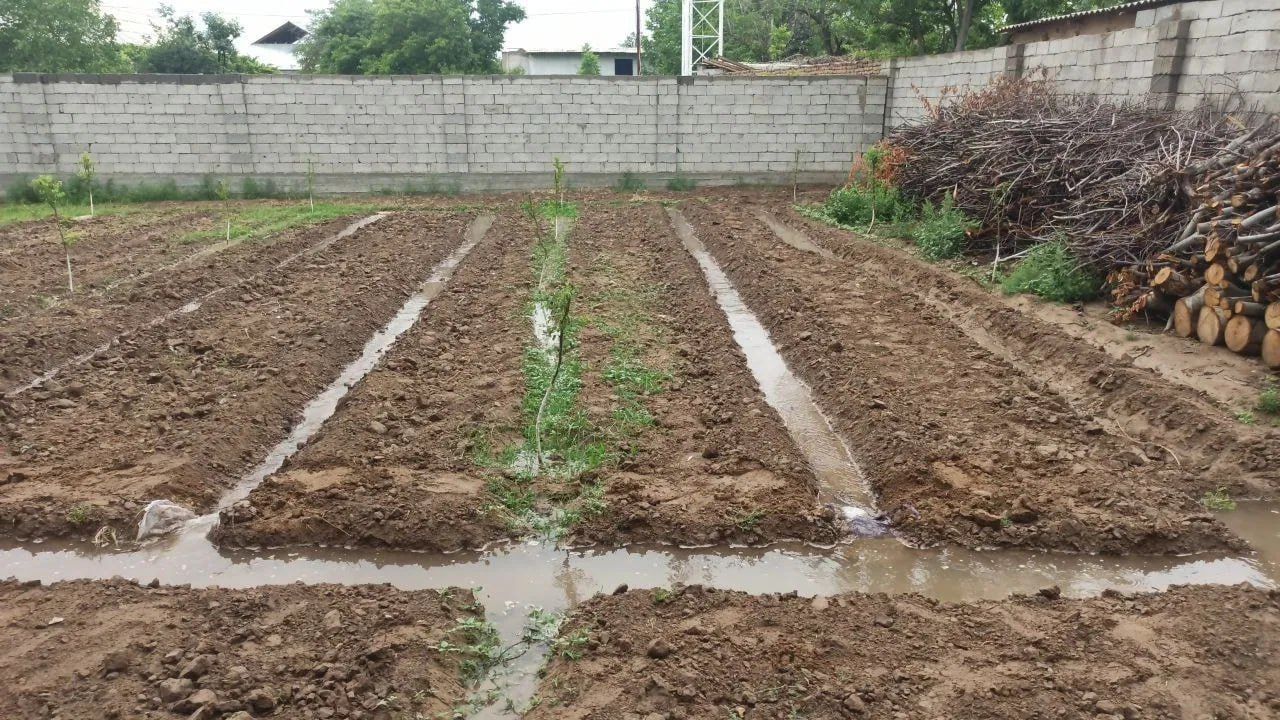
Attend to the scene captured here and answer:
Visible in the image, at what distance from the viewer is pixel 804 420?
18.9 feet

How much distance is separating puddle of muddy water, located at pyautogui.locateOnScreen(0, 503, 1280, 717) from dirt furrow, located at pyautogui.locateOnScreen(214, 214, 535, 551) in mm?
130

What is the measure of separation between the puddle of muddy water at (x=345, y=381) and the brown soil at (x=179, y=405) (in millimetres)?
76

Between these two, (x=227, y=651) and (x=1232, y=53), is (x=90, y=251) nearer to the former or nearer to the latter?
(x=227, y=651)

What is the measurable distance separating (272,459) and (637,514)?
257 cm

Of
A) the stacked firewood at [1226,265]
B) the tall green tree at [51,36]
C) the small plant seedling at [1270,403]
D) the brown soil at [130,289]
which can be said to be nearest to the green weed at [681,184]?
the brown soil at [130,289]

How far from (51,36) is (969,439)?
2613cm

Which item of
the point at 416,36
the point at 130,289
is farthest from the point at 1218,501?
the point at 416,36

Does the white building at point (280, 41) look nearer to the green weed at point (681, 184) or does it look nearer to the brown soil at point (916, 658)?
the green weed at point (681, 184)

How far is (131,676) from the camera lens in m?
3.06

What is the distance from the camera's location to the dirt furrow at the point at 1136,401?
486 centimetres

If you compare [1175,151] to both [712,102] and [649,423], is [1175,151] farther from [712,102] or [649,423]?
[712,102]

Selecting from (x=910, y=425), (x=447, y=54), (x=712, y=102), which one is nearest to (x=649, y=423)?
(x=910, y=425)

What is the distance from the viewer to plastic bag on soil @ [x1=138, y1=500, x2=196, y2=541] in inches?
169

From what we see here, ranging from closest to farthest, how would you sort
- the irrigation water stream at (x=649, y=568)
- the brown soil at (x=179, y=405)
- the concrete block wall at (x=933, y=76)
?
the irrigation water stream at (x=649, y=568), the brown soil at (x=179, y=405), the concrete block wall at (x=933, y=76)
